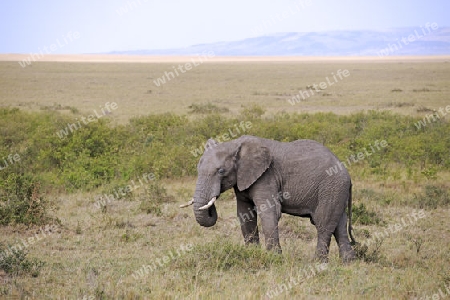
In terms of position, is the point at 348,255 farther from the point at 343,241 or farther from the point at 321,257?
the point at 321,257

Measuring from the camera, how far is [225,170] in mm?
7852

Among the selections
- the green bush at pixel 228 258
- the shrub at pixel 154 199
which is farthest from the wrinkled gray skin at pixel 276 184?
the shrub at pixel 154 199

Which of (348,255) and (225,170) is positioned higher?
(225,170)

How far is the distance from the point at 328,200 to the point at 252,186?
3.74ft

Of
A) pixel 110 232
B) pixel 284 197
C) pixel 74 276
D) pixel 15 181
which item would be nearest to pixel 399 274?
pixel 284 197

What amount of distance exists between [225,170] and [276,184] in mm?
811

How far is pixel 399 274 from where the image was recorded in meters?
7.43

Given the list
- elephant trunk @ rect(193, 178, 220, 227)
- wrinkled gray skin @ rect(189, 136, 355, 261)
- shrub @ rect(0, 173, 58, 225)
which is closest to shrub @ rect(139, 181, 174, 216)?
shrub @ rect(0, 173, 58, 225)

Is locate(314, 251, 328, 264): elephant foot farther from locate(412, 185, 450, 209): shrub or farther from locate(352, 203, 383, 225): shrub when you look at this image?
locate(412, 185, 450, 209): shrub

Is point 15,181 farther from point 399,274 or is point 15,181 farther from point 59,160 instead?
point 399,274

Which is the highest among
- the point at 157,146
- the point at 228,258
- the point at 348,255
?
the point at 228,258

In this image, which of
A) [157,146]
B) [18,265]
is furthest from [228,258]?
[157,146]

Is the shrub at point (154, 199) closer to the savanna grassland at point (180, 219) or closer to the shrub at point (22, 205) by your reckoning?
the savanna grassland at point (180, 219)

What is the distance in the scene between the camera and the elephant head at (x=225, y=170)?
7.68 metres
